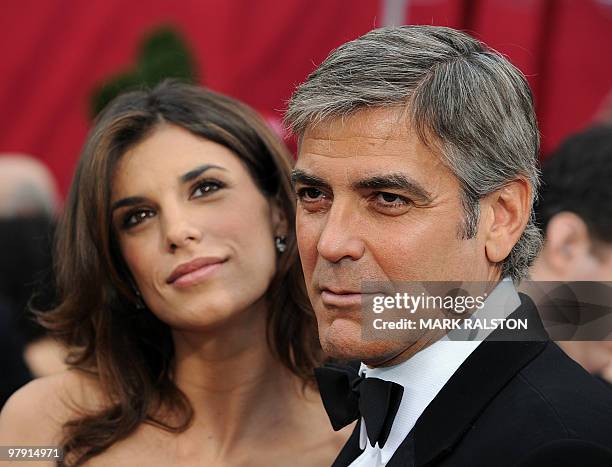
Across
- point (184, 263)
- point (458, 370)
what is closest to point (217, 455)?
point (184, 263)

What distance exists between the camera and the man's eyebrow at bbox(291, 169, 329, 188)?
2.39 meters

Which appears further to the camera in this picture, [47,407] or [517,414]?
[47,407]

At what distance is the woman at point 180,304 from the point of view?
330 centimetres

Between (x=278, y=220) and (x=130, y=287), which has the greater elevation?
(x=278, y=220)

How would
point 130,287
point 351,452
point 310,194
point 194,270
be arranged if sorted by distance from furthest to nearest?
point 130,287 → point 194,270 → point 351,452 → point 310,194

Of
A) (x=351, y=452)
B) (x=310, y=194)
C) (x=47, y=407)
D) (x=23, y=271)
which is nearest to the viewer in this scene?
(x=310, y=194)

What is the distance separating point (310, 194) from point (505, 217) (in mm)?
467

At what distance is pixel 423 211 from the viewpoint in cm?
229

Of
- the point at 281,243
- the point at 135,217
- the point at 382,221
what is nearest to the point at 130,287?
the point at 135,217

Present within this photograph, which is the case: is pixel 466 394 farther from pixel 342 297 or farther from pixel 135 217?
pixel 135 217

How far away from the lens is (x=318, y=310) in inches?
95.7

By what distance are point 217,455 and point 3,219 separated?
2390mm

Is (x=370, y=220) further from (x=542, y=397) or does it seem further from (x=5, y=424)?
(x=5, y=424)

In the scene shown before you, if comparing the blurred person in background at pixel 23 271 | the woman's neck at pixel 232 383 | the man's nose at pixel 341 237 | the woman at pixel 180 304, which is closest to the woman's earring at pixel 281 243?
the woman at pixel 180 304
